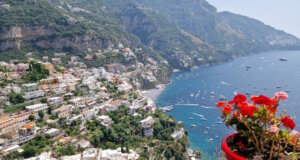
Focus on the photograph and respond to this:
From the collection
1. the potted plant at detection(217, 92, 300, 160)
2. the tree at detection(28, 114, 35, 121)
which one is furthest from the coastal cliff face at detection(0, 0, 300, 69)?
the potted plant at detection(217, 92, 300, 160)

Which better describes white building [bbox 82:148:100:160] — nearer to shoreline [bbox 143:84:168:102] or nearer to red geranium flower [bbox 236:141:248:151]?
red geranium flower [bbox 236:141:248:151]

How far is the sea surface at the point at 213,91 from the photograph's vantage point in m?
34.9

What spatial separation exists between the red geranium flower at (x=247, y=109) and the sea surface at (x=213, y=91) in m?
19.2

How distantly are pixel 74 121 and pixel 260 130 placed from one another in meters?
24.1

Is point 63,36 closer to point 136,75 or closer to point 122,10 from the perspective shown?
point 136,75

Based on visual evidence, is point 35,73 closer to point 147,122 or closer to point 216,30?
point 147,122

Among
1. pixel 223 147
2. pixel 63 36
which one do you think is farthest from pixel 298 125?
pixel 63 36

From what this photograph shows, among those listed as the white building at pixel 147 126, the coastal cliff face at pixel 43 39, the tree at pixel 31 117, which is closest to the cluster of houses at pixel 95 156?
the tree at pixel 31 117

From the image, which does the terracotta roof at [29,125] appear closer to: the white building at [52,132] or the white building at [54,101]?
the white building at [52,132]

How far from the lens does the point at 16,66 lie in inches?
1339

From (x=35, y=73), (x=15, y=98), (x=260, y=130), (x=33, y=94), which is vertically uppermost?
(x=260, y=130)

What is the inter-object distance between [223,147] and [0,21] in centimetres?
5700

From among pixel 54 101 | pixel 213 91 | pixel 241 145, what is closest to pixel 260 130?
pixel 241 145

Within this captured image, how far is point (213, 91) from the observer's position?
56.0 m
